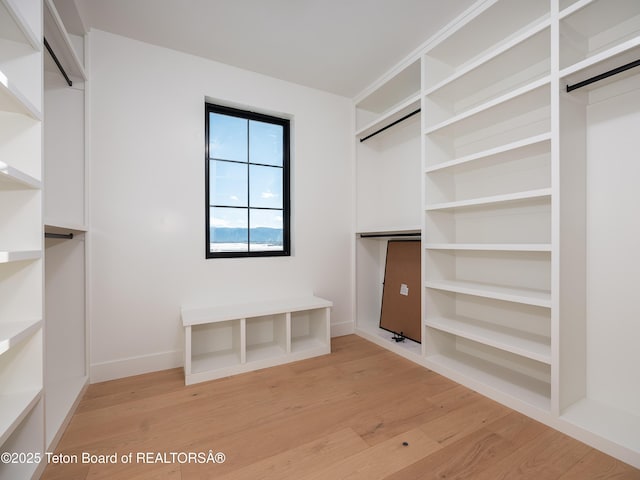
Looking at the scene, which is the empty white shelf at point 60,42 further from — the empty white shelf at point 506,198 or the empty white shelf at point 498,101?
the empty white shelf at point 506,198

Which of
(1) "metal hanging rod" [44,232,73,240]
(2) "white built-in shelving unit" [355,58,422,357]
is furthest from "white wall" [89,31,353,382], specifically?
(2) "white built-in shelving unit" [355,58,422,357]

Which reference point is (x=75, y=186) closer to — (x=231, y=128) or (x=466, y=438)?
(x=231, y=128)

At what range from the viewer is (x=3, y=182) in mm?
1169

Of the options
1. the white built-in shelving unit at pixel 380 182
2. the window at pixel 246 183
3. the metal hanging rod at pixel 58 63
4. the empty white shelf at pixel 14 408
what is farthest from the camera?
the white built-in shelving unit at pixel 380 182

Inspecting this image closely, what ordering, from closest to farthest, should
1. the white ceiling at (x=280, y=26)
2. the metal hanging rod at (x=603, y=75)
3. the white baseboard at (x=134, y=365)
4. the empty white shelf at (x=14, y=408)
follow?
the empty white shelf at (x=14, y=408) < the metal hanging rod at (x=603, y=75) < the white ceiling at (x=280, y=26) < the white baseboard at (x=134, y=365)

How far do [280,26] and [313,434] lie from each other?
8.48 feet

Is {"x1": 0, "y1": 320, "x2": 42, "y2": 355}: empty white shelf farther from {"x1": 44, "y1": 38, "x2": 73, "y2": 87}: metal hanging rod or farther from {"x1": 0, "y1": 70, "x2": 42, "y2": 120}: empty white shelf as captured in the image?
{"x1": 44, "y1": 38, "x2": 73, "y2": 87}: metal hanging rod

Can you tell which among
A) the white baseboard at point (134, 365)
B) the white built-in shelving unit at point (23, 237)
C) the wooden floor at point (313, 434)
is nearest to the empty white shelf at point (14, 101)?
the white built-in shelving unit at point (23, 237)

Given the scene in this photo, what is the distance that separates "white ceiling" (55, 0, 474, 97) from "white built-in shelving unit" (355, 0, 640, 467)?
241 mm

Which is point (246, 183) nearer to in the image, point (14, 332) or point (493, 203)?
point (14, 332)

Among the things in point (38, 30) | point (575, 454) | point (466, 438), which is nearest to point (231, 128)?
point (38, 30)

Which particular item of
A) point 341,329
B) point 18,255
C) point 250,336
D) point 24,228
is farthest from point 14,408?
point 341,329

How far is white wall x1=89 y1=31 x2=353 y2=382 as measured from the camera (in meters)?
2.10

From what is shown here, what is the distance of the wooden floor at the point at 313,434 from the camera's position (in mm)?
1262
